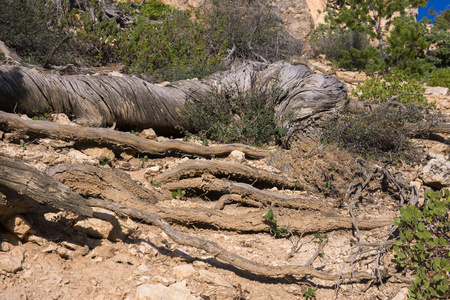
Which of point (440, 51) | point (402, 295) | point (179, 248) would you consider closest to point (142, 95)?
point (179, 248)

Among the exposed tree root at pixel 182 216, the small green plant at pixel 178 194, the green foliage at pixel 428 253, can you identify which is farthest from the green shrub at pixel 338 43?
the green foliage at pixel 428 253

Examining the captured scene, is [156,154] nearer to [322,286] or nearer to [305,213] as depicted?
[305,213]

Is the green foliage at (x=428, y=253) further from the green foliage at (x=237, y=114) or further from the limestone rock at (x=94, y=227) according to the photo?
the green foliage at (x=237, y=114)

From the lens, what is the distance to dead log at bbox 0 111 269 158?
3.92 meters

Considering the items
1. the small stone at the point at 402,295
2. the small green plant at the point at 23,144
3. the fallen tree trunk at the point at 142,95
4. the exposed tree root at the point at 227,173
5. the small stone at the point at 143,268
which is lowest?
the small stone at the point at 143,268

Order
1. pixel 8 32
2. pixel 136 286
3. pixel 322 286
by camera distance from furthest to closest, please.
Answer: pixel 8 32 → pixel 322 286 → pixel 136 286

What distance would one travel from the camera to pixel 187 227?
3846 mm

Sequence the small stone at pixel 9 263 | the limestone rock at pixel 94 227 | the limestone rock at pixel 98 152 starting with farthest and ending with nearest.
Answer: the limestone rock at pixel 98 152
the limestone rock at pixel 94 227
the small stone at pixel 9 263

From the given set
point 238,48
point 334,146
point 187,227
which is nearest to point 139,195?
A: point 187,227

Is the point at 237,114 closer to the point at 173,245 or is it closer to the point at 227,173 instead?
the point at 227,173

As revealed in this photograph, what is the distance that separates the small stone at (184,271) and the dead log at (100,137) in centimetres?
197

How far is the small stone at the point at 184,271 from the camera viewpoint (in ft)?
9.48

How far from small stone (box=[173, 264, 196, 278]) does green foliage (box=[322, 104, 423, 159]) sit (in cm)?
351

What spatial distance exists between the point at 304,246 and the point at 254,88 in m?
3.17
